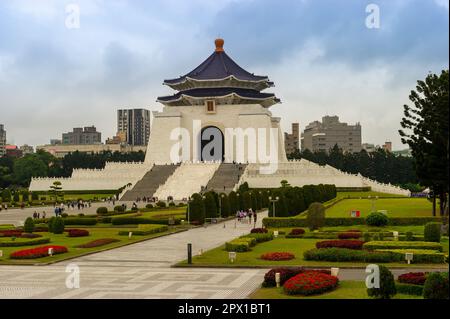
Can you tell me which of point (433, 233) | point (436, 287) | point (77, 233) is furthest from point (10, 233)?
point (436, 287)

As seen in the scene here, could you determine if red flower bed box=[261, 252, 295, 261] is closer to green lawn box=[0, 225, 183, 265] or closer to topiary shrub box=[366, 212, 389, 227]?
green lawn box=[0, 225, 183, 265]

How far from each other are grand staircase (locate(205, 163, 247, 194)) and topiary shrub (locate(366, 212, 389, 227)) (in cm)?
2760

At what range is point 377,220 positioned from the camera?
28.0m

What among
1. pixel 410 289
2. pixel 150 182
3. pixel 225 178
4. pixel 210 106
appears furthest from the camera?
pixel 210 106

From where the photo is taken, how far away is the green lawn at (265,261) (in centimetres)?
1839

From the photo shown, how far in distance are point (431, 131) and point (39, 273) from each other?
19280 mm

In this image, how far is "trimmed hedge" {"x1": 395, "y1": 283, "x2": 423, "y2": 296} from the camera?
13.5 m

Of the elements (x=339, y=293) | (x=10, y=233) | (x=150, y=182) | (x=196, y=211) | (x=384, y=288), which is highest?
(x=150, y=182)

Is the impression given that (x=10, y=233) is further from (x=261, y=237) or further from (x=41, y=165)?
(x=41, y=165)

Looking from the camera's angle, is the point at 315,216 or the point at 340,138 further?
the point at 340,138

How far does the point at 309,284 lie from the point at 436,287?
10.8ft

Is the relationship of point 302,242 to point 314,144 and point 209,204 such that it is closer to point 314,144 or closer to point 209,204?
point 209,204

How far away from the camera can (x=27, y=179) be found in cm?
8656
